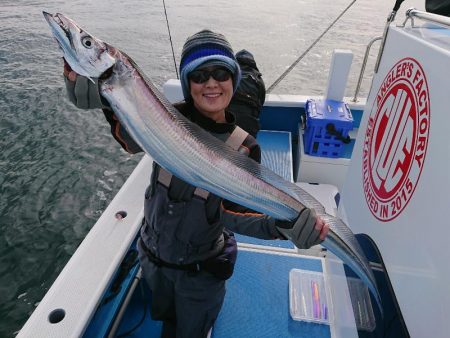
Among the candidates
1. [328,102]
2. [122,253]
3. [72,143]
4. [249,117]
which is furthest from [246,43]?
[122,253]

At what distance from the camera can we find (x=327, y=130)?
200 inches

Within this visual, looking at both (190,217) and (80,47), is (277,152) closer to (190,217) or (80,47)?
(190,217)

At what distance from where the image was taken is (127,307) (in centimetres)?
304

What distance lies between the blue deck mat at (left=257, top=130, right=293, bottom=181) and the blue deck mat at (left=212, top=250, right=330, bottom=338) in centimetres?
157

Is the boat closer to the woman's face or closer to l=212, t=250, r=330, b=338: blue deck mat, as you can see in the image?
l=212, t=250, r=330, b=338: blue deck mat

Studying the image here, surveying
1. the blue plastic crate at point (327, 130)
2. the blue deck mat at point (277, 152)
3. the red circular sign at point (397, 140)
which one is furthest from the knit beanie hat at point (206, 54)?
the blue plastic crate at point (327, 130)

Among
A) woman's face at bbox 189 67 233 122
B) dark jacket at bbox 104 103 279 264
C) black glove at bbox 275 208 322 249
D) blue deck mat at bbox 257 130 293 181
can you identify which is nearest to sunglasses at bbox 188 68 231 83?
woman's face at bbox 189 67 233 122

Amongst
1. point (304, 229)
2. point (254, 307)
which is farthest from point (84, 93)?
point (254, 307)

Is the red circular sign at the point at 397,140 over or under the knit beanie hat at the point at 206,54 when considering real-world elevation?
under

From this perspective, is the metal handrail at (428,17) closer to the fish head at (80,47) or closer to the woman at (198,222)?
the woman at (198,222)

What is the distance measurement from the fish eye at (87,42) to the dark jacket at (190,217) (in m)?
0.78

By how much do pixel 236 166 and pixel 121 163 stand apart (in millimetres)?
7718

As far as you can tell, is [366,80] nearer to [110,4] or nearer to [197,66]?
[197,66]

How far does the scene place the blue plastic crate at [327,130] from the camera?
5.07 m
